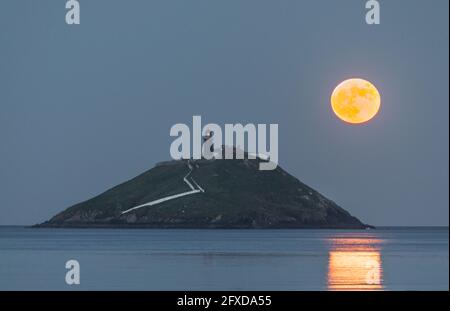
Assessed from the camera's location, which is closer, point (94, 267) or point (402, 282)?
point (402, 282)

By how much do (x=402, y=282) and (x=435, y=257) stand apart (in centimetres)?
5536

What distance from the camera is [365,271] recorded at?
124 metres
